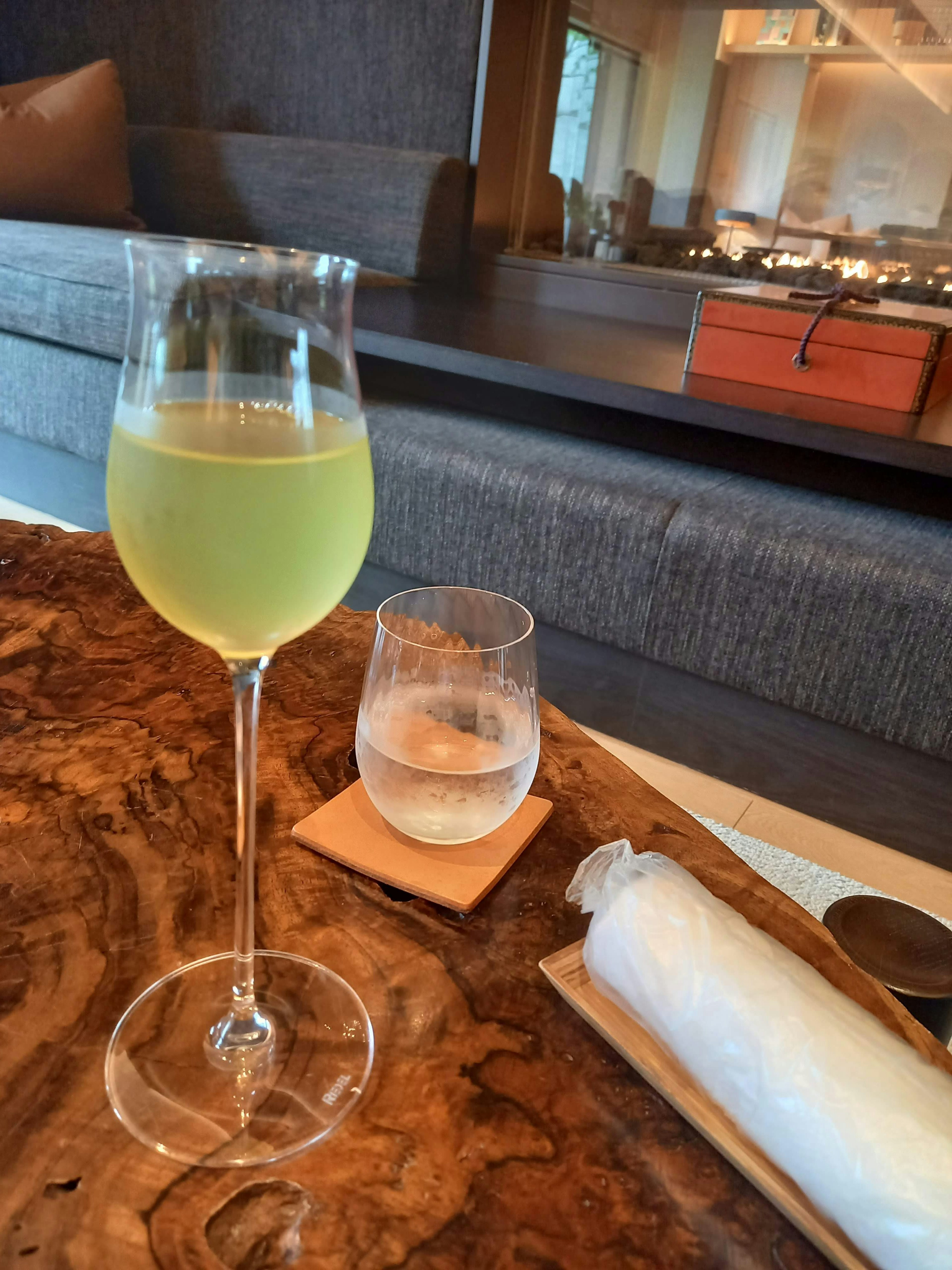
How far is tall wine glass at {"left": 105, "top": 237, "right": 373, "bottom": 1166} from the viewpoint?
1.16ft

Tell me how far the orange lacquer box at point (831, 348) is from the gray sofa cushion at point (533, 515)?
18cm

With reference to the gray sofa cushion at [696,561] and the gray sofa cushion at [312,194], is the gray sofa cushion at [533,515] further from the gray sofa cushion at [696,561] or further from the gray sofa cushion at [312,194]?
the gray sofa cushion at [312,194]

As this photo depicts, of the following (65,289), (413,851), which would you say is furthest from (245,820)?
(65,289)

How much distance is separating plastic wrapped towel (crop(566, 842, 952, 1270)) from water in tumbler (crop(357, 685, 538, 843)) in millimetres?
78

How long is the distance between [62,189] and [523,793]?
2.45m

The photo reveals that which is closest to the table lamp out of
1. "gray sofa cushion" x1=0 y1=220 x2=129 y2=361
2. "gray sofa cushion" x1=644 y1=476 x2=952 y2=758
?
"gray sofa cushion" x1=644 y1=476 x2=952 y2=758

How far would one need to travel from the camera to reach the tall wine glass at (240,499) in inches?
13.9

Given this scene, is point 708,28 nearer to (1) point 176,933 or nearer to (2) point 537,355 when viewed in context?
(2) point 537,355

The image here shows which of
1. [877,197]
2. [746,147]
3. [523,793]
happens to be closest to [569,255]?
[746,147]

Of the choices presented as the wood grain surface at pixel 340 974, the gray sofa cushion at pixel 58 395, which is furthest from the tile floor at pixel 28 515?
the wood grain surface at pixel 340 974

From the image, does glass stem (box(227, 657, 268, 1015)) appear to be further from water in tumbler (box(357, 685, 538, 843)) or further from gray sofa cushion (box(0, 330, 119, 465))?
gray sofa cushion (box(0, 330, 119, 465))

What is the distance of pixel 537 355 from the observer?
61.9 inches

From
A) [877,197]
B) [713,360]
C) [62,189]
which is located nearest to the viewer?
[713,360]

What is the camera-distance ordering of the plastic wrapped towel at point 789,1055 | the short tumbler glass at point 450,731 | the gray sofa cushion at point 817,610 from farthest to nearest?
1. the gray sofa cushion at point 817,610
2. the short tumbler glass at point 450,731
3. the plastic wrapped towel at point 789,1055
